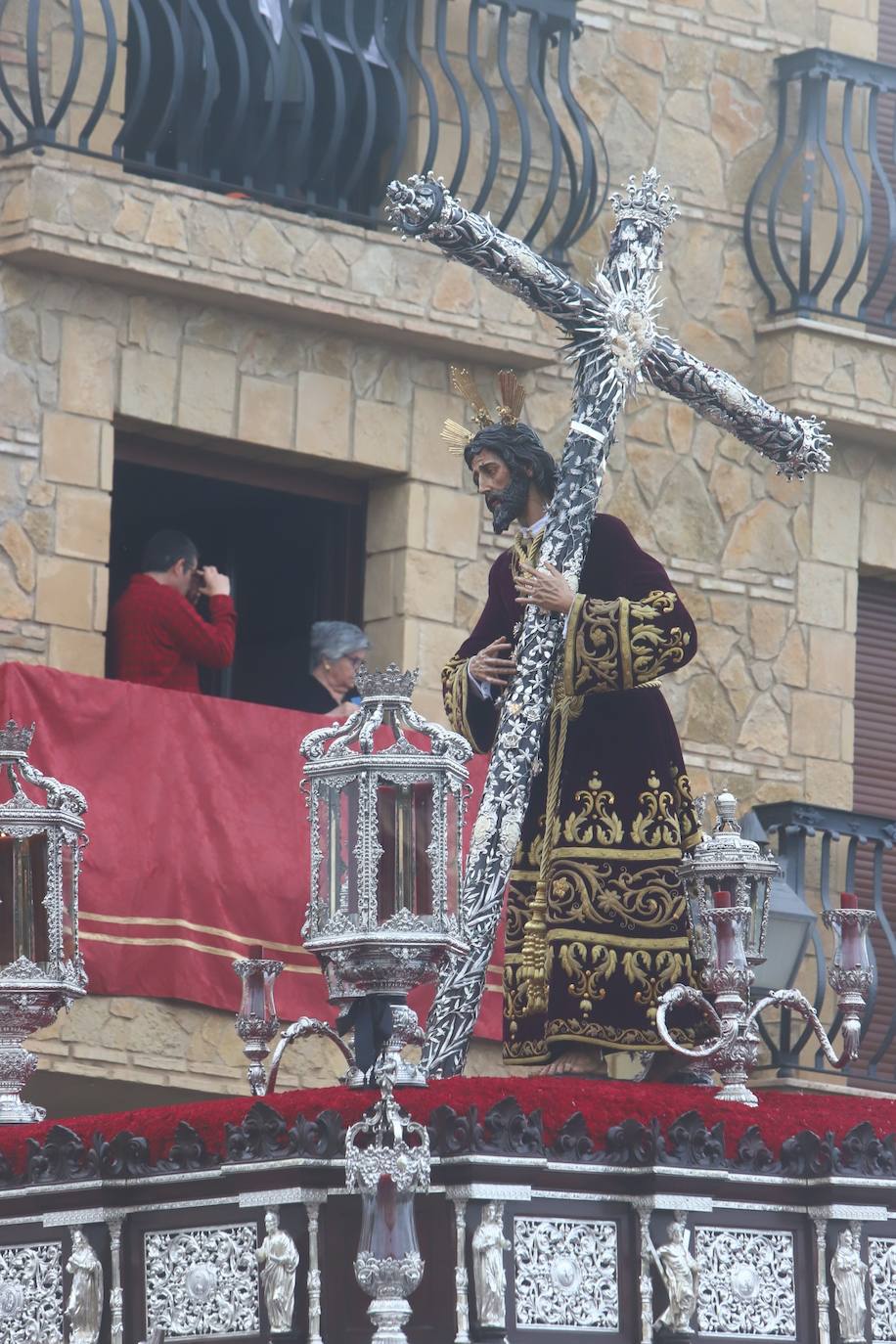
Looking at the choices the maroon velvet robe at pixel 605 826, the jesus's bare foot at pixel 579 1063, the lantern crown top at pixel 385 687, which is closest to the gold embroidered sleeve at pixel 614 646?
the maroon velvet robe at pixel 605 826

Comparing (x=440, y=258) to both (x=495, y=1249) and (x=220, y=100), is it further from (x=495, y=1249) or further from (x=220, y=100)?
(x=495, y=1249)

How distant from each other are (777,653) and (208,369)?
2.90m

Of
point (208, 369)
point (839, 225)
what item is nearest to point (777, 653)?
point (839, 225)

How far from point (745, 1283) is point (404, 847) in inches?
48.7

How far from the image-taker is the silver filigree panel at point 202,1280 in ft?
27.9

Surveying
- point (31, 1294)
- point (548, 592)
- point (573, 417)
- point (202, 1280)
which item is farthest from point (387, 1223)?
point (573, 417)

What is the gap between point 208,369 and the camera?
14.5 metres

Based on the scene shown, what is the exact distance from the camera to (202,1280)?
8.59 metres

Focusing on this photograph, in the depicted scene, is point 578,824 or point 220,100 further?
point 220,100

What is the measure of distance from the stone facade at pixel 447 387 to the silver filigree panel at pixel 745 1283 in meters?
5.72

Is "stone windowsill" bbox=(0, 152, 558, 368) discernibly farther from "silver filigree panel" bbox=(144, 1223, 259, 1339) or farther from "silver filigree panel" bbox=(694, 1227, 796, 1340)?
"silver filigree panel" bbox=(694, 1227, 796, 1340)

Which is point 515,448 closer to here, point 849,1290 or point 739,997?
point 739,997

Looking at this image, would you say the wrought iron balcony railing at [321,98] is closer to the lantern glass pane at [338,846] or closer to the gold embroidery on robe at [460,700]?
the gold embroidery on robe at [460,700]

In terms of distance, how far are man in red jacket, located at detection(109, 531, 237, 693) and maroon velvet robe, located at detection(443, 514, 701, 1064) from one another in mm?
3730
